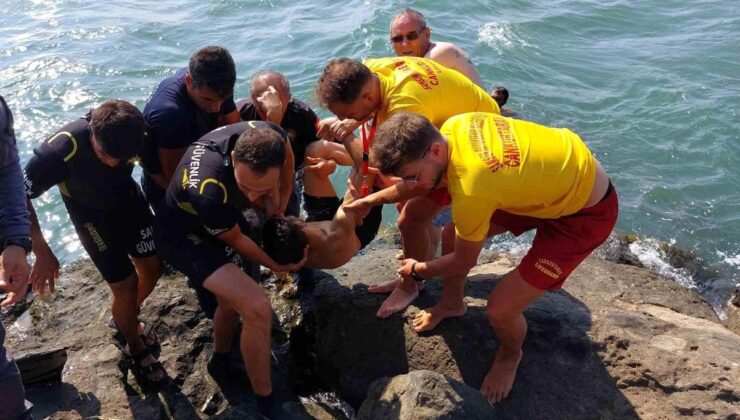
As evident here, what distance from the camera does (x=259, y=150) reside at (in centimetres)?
380

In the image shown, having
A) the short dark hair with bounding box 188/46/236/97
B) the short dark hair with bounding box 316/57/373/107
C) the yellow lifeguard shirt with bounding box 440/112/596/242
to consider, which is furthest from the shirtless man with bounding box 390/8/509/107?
the yellow lifeguard shirt with bounding box 440/112/596/242

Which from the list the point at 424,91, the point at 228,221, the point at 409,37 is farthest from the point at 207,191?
the point at 409,37

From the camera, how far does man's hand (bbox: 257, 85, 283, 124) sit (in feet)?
15.9

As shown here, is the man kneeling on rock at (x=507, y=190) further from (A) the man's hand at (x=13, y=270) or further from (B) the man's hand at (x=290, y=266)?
(A) the man's hand at (x=13, y=270)

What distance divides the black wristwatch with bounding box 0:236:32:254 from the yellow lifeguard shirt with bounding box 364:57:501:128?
7.03 feet

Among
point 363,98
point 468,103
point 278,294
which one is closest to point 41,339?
point 278,294

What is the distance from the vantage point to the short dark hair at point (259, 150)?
12.5 feet

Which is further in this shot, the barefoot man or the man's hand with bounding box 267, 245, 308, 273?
the man's hand with bounding box 267, 245, 308, 273

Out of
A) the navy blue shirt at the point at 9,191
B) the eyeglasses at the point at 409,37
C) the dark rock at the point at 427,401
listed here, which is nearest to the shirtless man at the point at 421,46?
the eyeglasses at the point at 409,37

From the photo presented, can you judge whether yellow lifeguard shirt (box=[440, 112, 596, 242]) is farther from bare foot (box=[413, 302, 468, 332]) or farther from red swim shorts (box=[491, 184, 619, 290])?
bare foot (box=[413, 302, 468, 332])

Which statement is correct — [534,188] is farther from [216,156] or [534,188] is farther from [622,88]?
[622,88]

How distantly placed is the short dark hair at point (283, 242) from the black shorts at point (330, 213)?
837mm

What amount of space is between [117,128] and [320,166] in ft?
5.09

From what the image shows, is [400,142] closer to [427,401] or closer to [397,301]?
[427,401]
